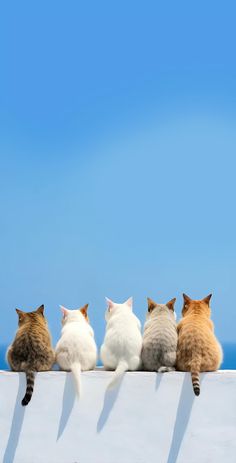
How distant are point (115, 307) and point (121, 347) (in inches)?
22.2

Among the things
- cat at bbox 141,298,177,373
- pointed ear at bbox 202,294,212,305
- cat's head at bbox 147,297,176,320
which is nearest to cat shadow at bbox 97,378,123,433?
cat at bbox 141,298,177,373

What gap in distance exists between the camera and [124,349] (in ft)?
16.1

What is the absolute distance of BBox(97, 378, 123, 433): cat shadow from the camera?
482 centimetres

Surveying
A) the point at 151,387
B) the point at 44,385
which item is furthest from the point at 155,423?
the point at 44,385

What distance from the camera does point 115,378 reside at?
477cm

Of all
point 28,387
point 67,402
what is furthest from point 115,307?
point 28,387

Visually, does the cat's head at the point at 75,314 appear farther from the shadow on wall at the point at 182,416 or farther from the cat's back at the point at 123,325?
the shadow on wall at the point at 182,416

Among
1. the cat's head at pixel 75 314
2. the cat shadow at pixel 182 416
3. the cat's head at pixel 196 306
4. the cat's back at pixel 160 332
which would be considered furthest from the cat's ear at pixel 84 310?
the cat shadow at pixel 182 416

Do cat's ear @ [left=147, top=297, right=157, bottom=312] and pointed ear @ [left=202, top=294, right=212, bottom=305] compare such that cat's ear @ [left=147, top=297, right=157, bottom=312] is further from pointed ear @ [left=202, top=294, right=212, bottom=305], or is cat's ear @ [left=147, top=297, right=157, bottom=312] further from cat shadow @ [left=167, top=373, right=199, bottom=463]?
cat shadow @ [left=167, top=373, right=199, bottom=463]

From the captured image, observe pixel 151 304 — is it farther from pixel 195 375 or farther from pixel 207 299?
pixel 195 375

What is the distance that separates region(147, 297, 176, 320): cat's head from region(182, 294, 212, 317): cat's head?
0.16 metres

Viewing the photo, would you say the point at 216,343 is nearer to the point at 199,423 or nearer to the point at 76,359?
the point at 199,423

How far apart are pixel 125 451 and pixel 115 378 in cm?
58

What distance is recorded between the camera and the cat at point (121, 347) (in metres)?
4.88
